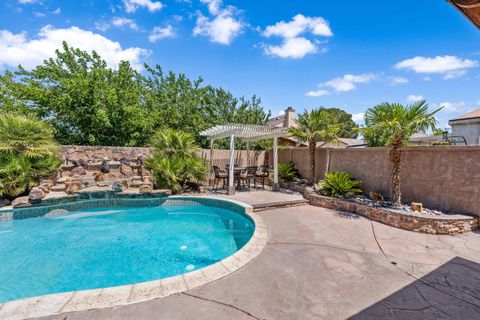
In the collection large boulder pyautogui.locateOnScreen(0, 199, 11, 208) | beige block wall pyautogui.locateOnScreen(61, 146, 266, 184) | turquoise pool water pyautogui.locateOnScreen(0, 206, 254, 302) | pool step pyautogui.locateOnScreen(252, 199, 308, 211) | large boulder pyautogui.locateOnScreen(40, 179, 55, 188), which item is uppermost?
beige block wall pyautogui.locateOnScreen(61, 146, 266, 184)

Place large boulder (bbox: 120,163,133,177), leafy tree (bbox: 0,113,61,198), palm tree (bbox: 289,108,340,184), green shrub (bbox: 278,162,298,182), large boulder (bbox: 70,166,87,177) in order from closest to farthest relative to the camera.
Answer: leafy tree (bbox: 0,113,61,198) < palm tree (bbox: 289,108,340,184) < large boulder (bbox: 70,166,87,177) < large boulder (bbox: 120,163,133,177) < green shrub (bbox: 278,162,298,182)

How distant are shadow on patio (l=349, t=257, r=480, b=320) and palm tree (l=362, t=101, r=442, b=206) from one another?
342 cm

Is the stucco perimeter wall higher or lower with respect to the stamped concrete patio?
higher

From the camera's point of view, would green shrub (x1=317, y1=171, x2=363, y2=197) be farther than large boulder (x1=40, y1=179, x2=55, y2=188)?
No

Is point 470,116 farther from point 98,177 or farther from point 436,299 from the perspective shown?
point 98,177

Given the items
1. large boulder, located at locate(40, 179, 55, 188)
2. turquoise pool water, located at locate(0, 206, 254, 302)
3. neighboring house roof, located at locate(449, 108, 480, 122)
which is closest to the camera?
turquoise pool water, located at locate(0, 206, 254, 302)

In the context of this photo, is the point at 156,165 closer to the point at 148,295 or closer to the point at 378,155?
the point at 148,295

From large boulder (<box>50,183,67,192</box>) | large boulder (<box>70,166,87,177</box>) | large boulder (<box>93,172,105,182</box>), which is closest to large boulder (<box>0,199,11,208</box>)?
large boulder (<box>50,183,67,192</box>)

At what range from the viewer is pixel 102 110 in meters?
11.9

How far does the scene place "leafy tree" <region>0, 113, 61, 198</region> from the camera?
7852 mm

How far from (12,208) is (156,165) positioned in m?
4.65

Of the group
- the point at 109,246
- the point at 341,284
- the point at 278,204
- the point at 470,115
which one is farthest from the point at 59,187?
the point at 470,115

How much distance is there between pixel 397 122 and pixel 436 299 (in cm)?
471

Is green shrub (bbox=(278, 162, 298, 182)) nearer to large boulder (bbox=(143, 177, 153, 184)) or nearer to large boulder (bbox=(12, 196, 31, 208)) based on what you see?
large boulder (bbox=(143, 177, 153, 184))
